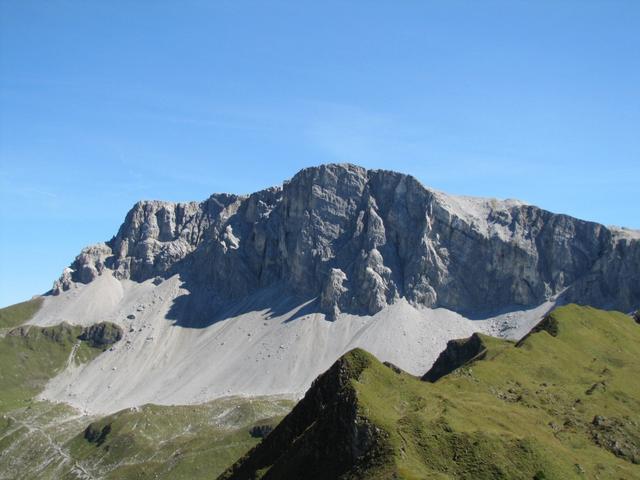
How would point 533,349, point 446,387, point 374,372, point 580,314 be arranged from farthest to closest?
point 580,314
point 533,349
point 446,387
point 374,372

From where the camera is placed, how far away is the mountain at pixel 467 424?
8138 cm

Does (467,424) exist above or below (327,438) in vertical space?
above

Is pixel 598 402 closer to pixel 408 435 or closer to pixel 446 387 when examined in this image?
pixel 446 387

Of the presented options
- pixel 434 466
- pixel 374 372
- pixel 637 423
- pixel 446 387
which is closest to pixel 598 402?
pixel 637 423

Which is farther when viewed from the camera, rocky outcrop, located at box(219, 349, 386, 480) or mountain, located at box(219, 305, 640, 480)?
mountain, located at box(219, 305, 640, 480)

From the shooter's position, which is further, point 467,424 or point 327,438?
point 467,424

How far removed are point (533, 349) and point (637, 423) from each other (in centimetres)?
2816

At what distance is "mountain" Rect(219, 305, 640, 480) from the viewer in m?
81.4

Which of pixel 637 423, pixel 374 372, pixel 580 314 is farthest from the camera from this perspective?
pixel 580 314

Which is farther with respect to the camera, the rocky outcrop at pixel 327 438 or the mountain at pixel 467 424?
the mountain at pixel 467 424

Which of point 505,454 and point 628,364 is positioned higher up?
point 628,364

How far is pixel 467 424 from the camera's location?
9044 centimetres

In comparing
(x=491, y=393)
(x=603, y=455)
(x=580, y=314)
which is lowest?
(x=603, y=455)

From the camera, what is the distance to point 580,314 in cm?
17525
